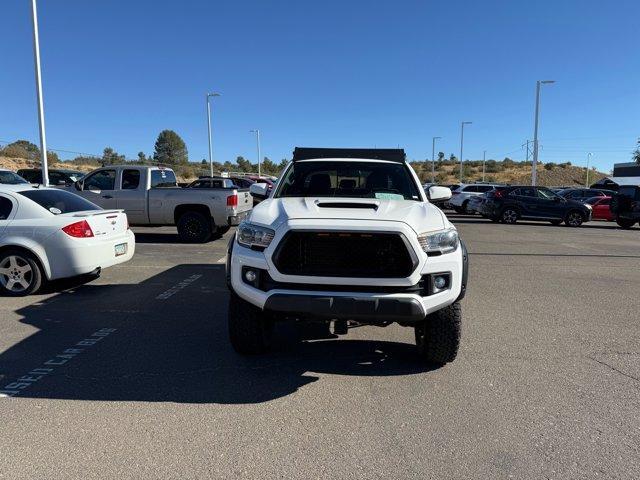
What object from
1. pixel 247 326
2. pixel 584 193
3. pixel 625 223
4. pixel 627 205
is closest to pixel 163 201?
pixel 247 326

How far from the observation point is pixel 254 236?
403cm

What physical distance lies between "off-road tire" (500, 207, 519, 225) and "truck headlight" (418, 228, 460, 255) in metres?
18.3

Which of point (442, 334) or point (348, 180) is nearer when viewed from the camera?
point (442, 334)

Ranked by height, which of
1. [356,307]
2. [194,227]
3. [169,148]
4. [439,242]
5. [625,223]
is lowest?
[625,223]

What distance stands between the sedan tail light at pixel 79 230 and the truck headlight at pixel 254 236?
3717 mm

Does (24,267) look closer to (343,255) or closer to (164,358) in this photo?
(164,358)

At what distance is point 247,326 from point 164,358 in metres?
0.89

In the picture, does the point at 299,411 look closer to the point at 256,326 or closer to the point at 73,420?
the point at 256,326

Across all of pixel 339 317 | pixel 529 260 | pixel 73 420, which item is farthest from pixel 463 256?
pixel 529 260

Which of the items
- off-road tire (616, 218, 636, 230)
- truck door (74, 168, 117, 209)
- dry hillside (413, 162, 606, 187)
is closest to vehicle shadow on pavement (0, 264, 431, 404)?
truck door (74, 168, 117, 209)

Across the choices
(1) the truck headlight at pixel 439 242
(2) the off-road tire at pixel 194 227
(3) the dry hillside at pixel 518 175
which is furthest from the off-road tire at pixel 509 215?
(3) the dry hillside at pixel 518 175

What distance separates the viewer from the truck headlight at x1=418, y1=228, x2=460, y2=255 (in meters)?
3.90

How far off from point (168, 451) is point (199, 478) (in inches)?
14.6

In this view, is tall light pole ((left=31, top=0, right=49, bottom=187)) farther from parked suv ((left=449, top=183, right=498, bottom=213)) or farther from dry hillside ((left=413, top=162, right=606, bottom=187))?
dry hillside ((left=413, top=162, right=606, bottom=187))
